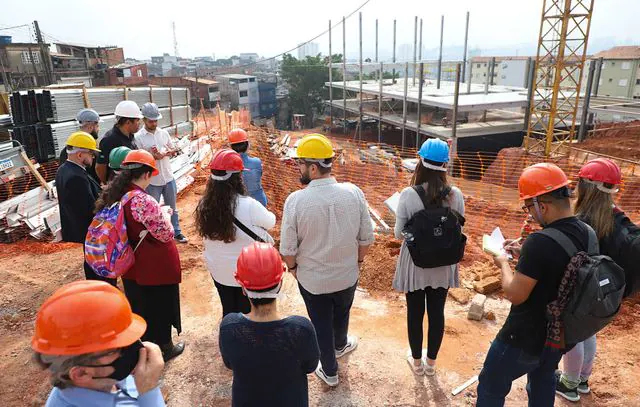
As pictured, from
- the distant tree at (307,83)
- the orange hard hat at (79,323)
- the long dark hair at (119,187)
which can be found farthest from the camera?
the distant tree at (307,83)

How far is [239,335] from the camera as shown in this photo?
170 centimetres

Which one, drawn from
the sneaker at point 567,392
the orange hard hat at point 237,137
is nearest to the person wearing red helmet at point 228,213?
the orange hard hat at point 237,137

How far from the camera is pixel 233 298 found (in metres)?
3.05

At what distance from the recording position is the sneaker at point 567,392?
2.85 meters

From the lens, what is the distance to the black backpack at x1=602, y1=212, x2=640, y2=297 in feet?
7.55

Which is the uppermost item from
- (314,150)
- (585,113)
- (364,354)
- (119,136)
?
(314,150)

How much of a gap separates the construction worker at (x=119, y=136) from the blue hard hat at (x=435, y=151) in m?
3.33

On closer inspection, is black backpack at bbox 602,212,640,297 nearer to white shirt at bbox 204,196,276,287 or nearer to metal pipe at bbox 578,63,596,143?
white shirt at bbox 204,196,276,287

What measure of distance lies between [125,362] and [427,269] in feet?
6.59

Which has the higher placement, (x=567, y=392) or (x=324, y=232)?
(x=324, y=232)

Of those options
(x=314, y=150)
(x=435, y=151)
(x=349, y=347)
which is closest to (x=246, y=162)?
(x=314, y=150)

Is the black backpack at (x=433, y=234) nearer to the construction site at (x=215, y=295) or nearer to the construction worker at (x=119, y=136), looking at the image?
the construction site at (x=215, y=295)

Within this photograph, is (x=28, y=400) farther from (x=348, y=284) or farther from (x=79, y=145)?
(x=348, y=284)

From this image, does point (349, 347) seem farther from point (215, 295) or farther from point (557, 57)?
point (557, 57)
